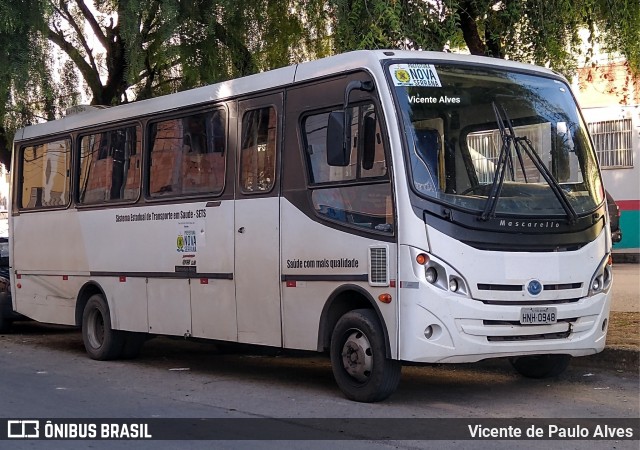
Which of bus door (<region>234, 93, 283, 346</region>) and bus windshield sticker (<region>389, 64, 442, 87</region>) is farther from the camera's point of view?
bus door (<region>234, 93, 283, 346</region>)

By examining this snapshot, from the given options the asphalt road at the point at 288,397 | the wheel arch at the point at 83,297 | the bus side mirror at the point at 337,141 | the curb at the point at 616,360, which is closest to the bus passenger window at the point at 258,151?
the bus side mirror at the point at 337,141

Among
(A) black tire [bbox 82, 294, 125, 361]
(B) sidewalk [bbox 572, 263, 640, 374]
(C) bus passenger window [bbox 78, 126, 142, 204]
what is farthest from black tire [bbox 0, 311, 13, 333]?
(B) sidewalk [bbox 572, 263, 640, 374]

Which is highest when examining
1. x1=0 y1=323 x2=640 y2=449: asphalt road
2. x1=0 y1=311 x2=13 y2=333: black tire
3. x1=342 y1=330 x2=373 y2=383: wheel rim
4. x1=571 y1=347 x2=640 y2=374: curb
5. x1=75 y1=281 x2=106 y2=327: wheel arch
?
x1=75 y1=281 x2=106 y2=327: wheel arch

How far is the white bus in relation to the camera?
8.85 m

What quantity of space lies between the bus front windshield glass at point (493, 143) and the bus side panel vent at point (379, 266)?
0.65m

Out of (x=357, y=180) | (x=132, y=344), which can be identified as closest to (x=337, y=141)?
(x=357, y=180)

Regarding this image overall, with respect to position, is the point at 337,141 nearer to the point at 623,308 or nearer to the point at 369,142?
the point at 369,142

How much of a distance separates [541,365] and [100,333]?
574cm

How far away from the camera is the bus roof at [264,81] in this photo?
9.45m

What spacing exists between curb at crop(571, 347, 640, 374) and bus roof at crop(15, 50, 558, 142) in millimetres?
3206

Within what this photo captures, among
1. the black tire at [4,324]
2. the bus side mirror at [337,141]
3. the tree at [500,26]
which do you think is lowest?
the black tire at [4,324]

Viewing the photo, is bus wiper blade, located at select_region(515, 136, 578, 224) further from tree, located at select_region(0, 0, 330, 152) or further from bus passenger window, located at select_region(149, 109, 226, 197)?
tree, located at select_region(0, 0, 330, 152)

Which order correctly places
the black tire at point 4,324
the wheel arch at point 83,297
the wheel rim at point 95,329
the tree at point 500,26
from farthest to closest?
1. the black tire at point 4,324
2. the wheel arch at point 83,297
3. the wheel rim at point 95,329
4. the tree at point 500,26

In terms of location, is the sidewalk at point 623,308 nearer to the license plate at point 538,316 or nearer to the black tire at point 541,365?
the black tire at point 541,365
